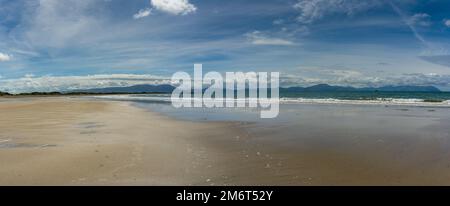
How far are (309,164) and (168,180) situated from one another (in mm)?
2892

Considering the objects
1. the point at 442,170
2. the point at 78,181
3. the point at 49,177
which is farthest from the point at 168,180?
the point at 442,170

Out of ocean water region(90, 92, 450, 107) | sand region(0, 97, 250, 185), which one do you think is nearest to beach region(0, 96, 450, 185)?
sand region(0, 97, 250, 185)

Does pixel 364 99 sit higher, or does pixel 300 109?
pixel 364 99

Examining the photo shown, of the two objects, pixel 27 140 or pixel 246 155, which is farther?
pixel 27 140

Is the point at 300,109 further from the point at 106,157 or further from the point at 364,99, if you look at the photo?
the point at 364,99

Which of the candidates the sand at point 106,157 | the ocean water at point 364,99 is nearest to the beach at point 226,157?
the sand at point 106,157

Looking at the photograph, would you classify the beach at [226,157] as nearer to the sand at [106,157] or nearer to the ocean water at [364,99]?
the sand at [106,157]

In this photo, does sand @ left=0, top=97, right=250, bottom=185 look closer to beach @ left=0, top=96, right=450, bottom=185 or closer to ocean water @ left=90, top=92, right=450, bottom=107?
beach @ left=0, top=96, right=450, bottom=185

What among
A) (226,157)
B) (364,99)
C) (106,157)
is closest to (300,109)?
(226,157)

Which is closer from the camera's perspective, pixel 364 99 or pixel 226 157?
pixel 226 157

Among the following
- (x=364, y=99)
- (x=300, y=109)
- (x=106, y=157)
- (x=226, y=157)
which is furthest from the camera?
(x=364, y=99)

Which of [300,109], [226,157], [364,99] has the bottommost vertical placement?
[226,157]

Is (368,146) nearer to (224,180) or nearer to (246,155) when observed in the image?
(246,155)

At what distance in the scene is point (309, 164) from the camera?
7.13 m
